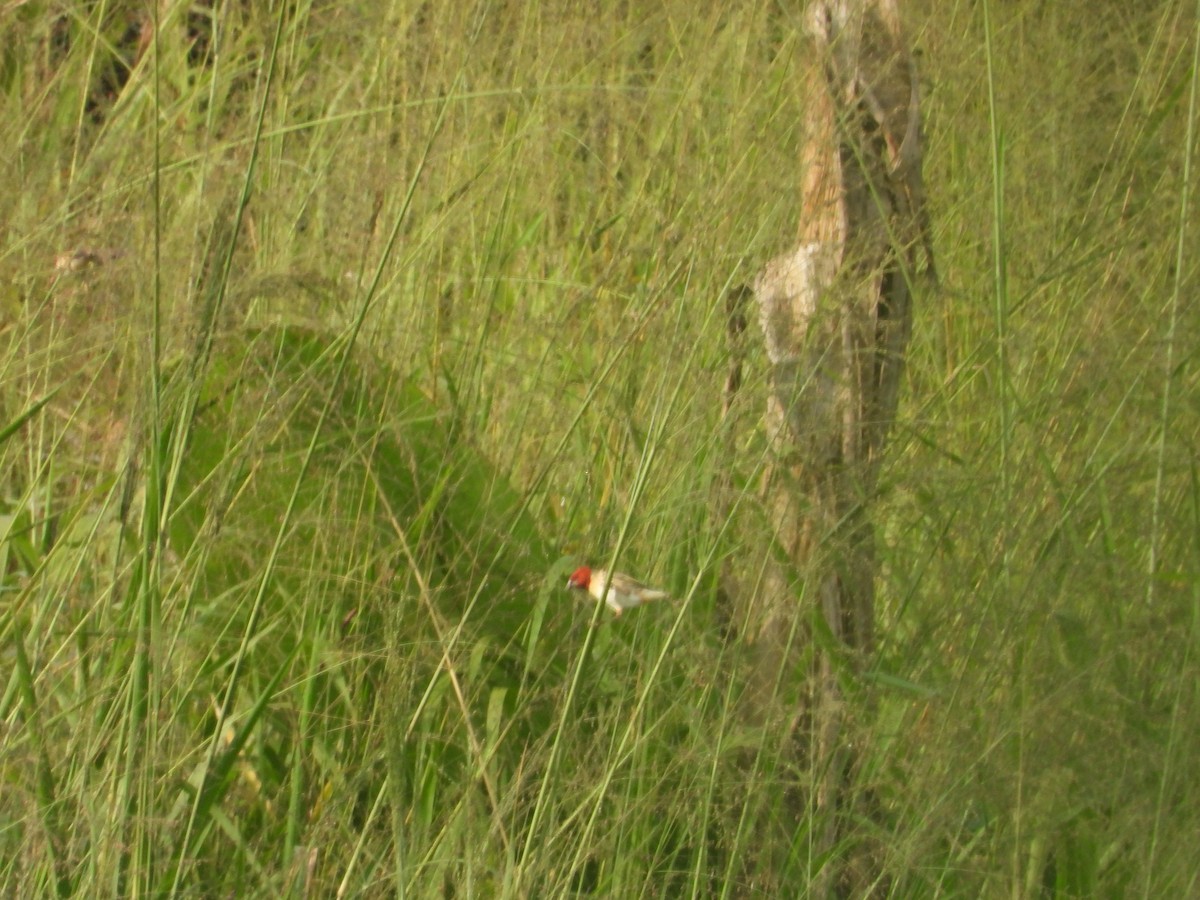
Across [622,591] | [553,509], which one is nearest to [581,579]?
[622,591]

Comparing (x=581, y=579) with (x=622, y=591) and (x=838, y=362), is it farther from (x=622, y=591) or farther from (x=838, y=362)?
(x=838, y=362)

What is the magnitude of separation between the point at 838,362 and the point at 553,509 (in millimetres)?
484

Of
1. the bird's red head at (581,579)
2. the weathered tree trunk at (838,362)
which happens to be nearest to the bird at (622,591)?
the bird's red head at (581,579)

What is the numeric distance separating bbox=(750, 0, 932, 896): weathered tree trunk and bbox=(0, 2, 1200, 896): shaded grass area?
5cm

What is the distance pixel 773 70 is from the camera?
1811 mm

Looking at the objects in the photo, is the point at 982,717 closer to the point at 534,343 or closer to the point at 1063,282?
the point at 1063,282

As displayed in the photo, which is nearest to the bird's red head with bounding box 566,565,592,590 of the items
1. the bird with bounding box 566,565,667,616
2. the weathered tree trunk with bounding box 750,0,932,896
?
the bird with bounding box 566,565,667,616

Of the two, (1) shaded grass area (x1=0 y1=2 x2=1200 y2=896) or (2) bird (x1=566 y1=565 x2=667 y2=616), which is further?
(2) bird (x1=566 y1=565 x2=667 y2=616)

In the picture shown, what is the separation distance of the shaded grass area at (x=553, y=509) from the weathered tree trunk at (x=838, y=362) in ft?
0.16

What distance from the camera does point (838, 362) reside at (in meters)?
1.63

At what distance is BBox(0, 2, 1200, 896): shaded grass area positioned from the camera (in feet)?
4.56

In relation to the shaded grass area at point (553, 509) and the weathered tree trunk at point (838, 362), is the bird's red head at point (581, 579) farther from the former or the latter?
the weathered tree trunk at point (838, 362)

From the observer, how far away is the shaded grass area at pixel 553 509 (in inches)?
54.7

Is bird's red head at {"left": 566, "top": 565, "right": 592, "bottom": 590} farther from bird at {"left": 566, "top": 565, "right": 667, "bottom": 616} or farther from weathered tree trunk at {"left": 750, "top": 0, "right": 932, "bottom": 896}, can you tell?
weathered tree trunk at {"left": 750, "top": 0, "right": 932, "bottom": 896}
